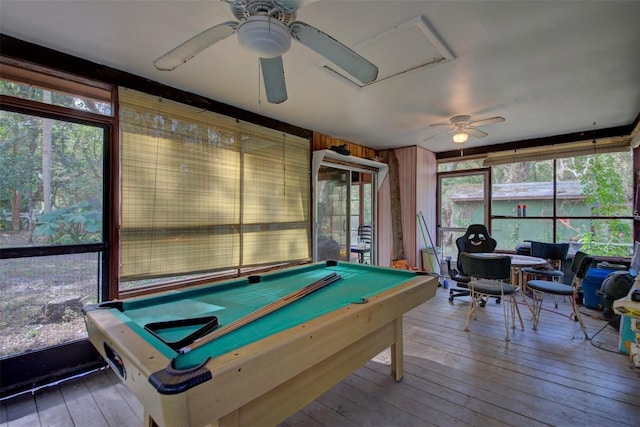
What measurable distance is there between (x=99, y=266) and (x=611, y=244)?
640cm

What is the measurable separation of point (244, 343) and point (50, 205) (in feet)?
7.33

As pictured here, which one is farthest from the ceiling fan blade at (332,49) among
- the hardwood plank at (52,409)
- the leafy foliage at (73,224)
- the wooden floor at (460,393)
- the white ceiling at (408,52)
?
the hardwood plank at (52,409)

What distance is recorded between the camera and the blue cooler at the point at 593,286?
12.4 feet

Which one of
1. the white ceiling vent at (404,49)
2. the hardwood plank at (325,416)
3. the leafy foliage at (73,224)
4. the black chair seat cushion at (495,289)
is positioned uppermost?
the white ceiling vent at (404,49)

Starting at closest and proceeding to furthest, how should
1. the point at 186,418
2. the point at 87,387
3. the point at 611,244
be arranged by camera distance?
the point at 186,418 < the point at 87,387 < the point at 611,244

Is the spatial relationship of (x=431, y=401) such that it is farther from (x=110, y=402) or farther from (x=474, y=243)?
(x=474, y=243)

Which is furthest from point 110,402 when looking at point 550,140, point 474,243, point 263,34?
point 550,140

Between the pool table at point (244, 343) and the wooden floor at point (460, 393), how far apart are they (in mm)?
311

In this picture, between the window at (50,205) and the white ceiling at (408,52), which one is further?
the window at (50,205)

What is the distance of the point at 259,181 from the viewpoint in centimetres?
358

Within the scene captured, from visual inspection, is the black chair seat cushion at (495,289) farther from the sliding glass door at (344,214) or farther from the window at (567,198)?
the window at (567,198)

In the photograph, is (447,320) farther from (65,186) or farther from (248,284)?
(65,186)

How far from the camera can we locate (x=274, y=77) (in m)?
1.80

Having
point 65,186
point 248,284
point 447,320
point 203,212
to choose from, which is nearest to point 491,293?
point 447,320
